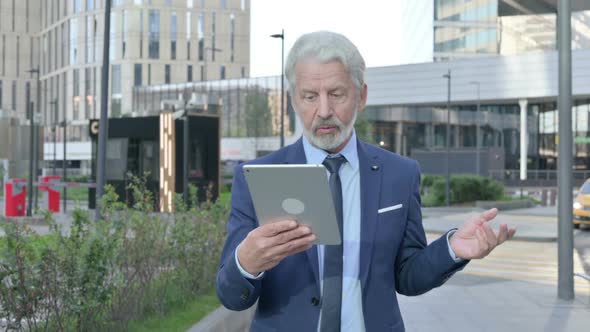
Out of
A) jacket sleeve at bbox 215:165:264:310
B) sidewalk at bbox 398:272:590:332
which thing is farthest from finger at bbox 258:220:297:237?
sidewalk at bbox 398:272:590:332

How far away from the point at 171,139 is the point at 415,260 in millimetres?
24434

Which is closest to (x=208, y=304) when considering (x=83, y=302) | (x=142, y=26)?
(x=83, y=302)

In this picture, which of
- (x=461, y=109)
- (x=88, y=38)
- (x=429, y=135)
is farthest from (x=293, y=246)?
(x=88, y=38)

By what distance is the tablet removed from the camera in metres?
2.13

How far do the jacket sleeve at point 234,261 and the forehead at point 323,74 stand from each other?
0.40m

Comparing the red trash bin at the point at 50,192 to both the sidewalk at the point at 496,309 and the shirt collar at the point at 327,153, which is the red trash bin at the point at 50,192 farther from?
the shirt collar at the point at 327,153

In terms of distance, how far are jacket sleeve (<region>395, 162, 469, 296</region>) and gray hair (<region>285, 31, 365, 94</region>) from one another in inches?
17.8

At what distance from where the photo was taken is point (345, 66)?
2549mm

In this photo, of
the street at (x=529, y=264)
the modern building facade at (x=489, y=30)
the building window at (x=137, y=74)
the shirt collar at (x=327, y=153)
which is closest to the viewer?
the shirt collar at (x=327, y=153)

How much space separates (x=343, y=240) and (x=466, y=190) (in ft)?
116

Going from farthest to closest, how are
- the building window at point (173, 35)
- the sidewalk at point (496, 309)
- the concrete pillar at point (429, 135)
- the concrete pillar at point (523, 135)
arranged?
the building window at point (173, 35) < the concrete pillar at point (429, 135) < the concrete pillar at point (523, 135) < the sidewalk at point (496, 309)

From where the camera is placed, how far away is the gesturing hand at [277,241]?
2168 millimetres

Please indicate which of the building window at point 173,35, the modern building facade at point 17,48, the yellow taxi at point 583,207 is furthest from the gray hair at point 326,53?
the modern building facade at point 17,48

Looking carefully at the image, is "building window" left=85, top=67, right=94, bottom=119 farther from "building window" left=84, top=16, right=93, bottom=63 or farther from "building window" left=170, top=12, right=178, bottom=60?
"building window" left=170, top=12, right=178, bottom=60
